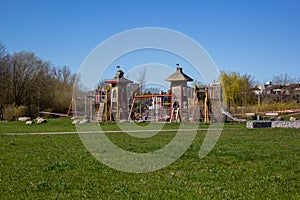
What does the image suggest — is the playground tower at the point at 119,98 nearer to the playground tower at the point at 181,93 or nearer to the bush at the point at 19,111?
the playground tower at the point at 181,93

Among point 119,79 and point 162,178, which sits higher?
point 119,79

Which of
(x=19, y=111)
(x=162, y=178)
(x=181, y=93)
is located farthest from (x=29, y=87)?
(x=162, y=178)

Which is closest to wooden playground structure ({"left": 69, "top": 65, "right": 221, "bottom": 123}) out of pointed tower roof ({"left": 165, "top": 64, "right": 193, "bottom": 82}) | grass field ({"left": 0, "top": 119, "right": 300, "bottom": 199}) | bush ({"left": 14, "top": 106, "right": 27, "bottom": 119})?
pointed tower roof ({"left": 165, "top": 64, "right": 193, "bottom": 82})

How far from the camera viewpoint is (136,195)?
22.8 ft

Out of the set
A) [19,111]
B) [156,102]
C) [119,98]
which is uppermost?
[119,98]

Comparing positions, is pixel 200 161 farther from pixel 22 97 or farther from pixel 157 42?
pixel 22 97

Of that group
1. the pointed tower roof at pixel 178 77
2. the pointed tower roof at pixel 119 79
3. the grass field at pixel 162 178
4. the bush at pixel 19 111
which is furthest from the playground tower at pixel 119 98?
the grass field at pixel 162 178

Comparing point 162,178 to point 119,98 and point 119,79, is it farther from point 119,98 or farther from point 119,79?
point 119,79

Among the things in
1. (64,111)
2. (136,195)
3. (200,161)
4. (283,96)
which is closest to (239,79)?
(283,96)

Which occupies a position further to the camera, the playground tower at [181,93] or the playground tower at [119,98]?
the playground tower at [119,98]

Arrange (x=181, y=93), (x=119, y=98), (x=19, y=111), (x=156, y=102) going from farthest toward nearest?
(x=19, y=111) < (x=119, y=98) < (x=156, y=102) < (x=181, y=93)

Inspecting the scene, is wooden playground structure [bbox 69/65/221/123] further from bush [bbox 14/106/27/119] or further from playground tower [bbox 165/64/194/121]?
bush [bbox 14/106/27/119]

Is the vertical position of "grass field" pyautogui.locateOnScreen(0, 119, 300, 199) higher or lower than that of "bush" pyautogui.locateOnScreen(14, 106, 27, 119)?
lower

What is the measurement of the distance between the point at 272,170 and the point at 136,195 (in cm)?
355
